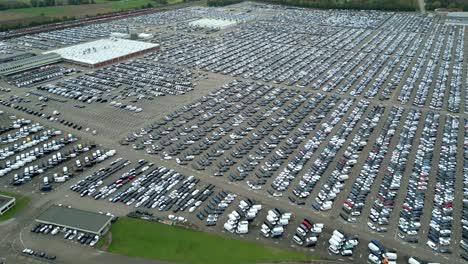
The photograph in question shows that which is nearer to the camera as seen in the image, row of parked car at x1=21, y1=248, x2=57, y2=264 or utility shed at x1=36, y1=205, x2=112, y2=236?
row of parked car at x1=21, y1=248, x2=57, y2=264

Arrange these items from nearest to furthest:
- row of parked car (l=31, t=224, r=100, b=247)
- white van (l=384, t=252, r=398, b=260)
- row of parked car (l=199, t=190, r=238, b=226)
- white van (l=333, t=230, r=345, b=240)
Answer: white van (l=384, t=252, r=398, b=260), white van (l=333, t=230, r=345, b=240), row of parked car (l=31, t=224, r=100, b=247), row of parked car (l=199, t=190, r=238, b=226)

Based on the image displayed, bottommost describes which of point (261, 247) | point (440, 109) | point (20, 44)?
point (261, 247)

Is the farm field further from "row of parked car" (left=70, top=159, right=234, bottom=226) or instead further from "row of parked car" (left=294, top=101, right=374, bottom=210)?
"row of parked car" (left=294, top=101, right=374, bottom=210)

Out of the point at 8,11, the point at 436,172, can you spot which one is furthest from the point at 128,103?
the point at 8,11

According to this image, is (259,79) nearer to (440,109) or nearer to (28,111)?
(440,109)

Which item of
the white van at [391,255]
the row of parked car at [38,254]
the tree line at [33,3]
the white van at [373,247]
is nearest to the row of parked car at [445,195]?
the white van at [391,255]

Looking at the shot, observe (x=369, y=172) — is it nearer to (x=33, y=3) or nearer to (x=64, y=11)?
(x=64, y=11)

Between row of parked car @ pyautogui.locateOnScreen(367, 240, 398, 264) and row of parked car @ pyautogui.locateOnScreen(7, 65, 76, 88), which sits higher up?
row of parked car @ pyautogui.locateOnScreen(7, 65, 76, 88)

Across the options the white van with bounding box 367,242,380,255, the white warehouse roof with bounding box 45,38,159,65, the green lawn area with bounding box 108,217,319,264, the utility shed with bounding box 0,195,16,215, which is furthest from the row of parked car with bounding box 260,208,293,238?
the white warehouse roof with bounding box 45,38,159,65
